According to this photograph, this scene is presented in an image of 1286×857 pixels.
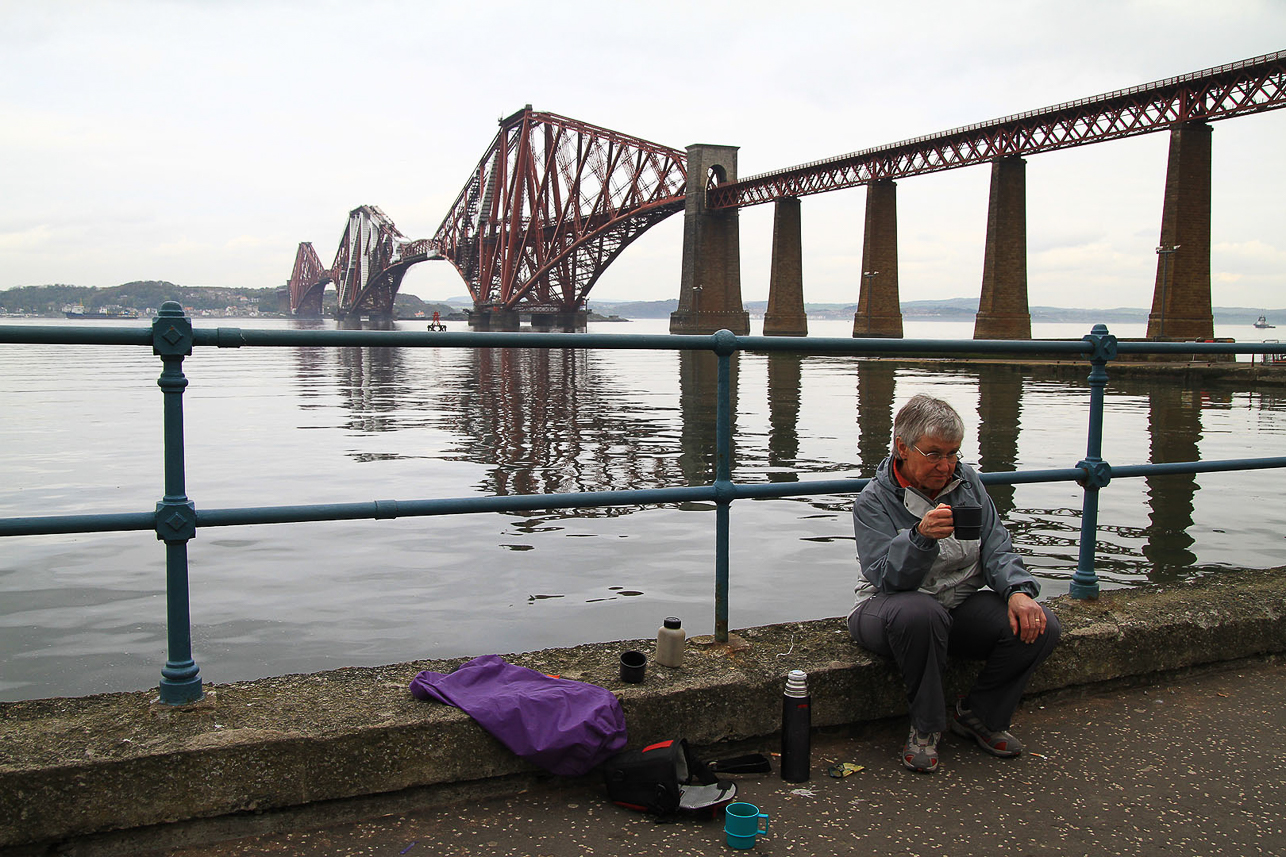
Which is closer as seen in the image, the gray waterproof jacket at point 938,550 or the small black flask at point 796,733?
the small black flask at point 796,733

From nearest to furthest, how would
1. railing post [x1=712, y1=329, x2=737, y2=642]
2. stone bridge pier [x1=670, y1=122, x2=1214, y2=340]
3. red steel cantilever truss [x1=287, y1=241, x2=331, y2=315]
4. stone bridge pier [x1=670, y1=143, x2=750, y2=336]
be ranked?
railing post [x1=712, y1=329, x2=737, y2=642]
stone bridge pier [x1=670, y1=122, x2=1214, y2=340]
stone bridge pier [x1=670, y1=143, x2=750, y2=336]
red steel cantilever truss [x1=287, y1=241, x2=331, y2=315]

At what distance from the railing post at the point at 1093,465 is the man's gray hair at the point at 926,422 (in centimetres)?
73

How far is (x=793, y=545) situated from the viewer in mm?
7617

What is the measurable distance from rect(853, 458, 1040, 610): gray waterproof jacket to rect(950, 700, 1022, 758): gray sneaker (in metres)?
0.30

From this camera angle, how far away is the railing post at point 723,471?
258 cm

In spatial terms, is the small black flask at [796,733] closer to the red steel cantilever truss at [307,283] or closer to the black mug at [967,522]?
the black mug at [967,522]

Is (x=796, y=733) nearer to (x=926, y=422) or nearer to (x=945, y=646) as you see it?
(x=945, y=646)

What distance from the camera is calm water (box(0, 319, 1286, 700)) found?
18.0 feet

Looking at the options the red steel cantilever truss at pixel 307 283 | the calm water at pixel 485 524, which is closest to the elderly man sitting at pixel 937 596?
the calm water at pixel 485 524

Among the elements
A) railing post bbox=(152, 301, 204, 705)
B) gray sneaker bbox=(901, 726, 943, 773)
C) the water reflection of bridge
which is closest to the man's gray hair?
gray sneaker bbox=(901, 726, 943, 773)

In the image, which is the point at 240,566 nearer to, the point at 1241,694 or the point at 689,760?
the point at 689,760

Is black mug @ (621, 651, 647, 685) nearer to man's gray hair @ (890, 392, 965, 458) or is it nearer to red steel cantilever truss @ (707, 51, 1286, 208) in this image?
man's gray hair @ (890, 392, 965, 458)

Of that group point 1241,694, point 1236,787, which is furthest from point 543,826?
point 1241,694

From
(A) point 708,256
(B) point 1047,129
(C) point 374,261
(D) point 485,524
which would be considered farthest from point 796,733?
(C) point 374,261
